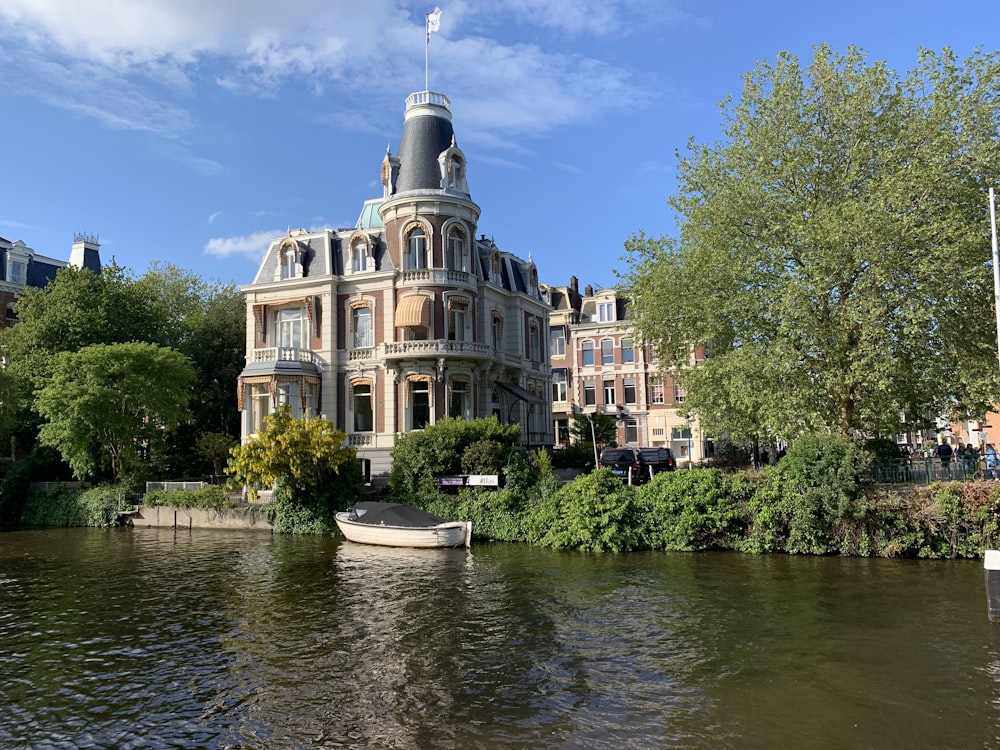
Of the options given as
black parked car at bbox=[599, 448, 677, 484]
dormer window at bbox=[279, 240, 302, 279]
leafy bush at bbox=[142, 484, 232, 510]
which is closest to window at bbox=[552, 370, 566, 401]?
dormer window at bbox=[279, 240, 302, 279]

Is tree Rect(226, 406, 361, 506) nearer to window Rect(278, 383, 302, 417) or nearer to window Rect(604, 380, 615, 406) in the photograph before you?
window Rect(278, 383, 302, 417)

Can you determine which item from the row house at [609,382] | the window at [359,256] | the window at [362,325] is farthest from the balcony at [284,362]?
the row house at [609,382]

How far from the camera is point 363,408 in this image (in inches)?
1572

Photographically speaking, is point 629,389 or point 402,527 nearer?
point 402,527

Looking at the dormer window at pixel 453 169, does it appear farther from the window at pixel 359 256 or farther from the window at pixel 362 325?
the window at pixel 362 325

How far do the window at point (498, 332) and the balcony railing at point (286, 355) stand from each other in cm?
992

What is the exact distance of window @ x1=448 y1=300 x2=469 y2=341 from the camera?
39.3 meters

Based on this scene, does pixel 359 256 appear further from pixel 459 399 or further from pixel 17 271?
pixel 17 271

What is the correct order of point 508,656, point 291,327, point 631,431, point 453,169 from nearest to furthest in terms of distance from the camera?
point 508,656 → point 453,169 → point 291,327 → point 631,431

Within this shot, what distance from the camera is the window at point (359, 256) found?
40.6 meters

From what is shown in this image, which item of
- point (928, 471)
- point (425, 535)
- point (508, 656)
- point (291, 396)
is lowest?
point (508, 656)

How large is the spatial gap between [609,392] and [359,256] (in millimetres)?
26616

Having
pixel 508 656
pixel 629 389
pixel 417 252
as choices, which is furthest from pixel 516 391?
pixel 508 656

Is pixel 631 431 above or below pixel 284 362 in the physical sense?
below
